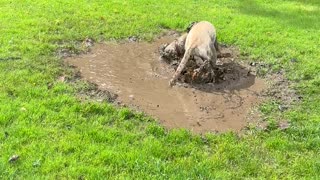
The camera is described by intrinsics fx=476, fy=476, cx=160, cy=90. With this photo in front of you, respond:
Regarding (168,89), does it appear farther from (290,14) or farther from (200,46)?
(290,14)

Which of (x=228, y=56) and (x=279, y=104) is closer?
(x=279, y=104)

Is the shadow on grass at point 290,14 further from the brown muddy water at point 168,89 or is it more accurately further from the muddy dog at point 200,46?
the muddy dog at point 200,46

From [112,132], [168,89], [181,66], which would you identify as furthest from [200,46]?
[112,132]

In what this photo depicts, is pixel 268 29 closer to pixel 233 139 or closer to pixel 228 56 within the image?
pixel 228 56

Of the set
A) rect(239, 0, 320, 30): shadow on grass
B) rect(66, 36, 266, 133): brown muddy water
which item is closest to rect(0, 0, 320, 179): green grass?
rect(66, 36, 266, 133): brown muddy water

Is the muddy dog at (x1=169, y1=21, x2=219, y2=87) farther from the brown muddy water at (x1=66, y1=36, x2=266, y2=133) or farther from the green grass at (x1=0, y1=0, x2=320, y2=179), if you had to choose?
the green grass at (x1=0, y1=0, x2=320, y2=179)

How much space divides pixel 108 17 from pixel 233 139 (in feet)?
19.3

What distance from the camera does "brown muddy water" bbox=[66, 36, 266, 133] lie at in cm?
666

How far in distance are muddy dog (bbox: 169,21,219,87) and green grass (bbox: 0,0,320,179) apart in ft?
→ 4.12

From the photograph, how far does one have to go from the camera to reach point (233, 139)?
6152mm

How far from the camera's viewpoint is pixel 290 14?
40.5 feet

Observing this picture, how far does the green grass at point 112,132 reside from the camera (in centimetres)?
533

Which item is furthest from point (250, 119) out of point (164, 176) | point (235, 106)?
point (164, 176)

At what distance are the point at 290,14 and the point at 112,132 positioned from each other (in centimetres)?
789
